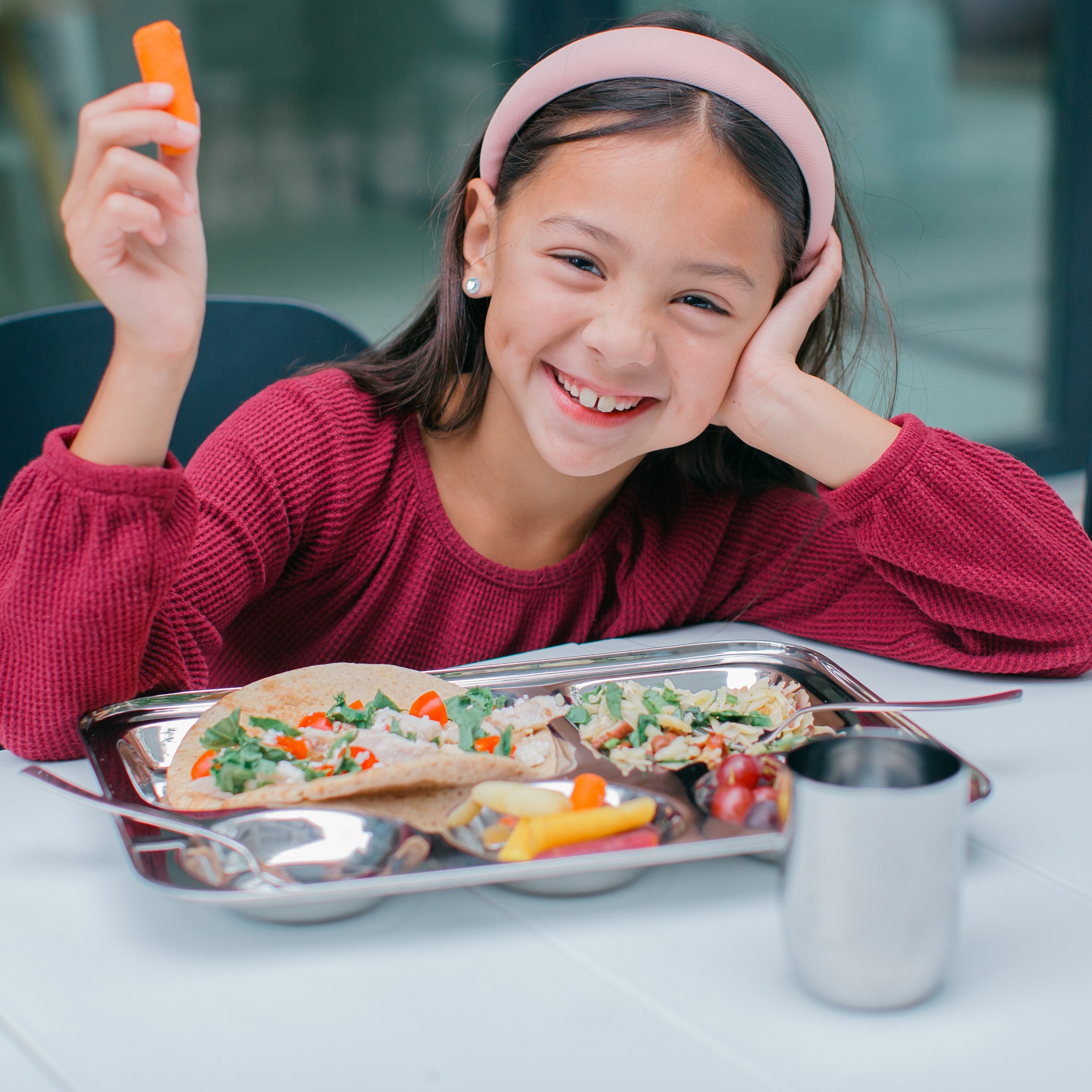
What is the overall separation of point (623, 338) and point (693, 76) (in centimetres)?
25

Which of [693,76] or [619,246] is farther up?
[693,76]

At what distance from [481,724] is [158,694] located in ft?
0.93

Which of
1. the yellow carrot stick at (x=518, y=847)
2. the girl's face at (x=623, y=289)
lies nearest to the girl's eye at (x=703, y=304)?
the girl's face at (x=623, y=289)

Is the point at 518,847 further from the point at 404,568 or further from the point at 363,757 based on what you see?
the point at 404,568

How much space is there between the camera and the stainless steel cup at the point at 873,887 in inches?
23.1

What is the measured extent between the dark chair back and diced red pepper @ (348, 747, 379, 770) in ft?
→ 2.63

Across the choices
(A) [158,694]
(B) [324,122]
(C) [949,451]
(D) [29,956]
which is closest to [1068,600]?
(C) [949,451]

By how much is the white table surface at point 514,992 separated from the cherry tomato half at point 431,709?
20 cm

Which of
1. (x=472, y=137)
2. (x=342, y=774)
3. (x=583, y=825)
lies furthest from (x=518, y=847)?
(x=472, y=137)

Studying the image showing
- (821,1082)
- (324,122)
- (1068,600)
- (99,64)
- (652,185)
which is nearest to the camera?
(821,1082)

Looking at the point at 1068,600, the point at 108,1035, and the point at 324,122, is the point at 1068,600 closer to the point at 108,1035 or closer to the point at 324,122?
the point at 108,1035

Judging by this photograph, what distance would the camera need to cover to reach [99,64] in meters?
2.24

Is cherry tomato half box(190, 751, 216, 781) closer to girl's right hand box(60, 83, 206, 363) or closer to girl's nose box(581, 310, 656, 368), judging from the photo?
girl's right hand box(60, 83, 206, 363)

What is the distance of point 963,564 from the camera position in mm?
1172
